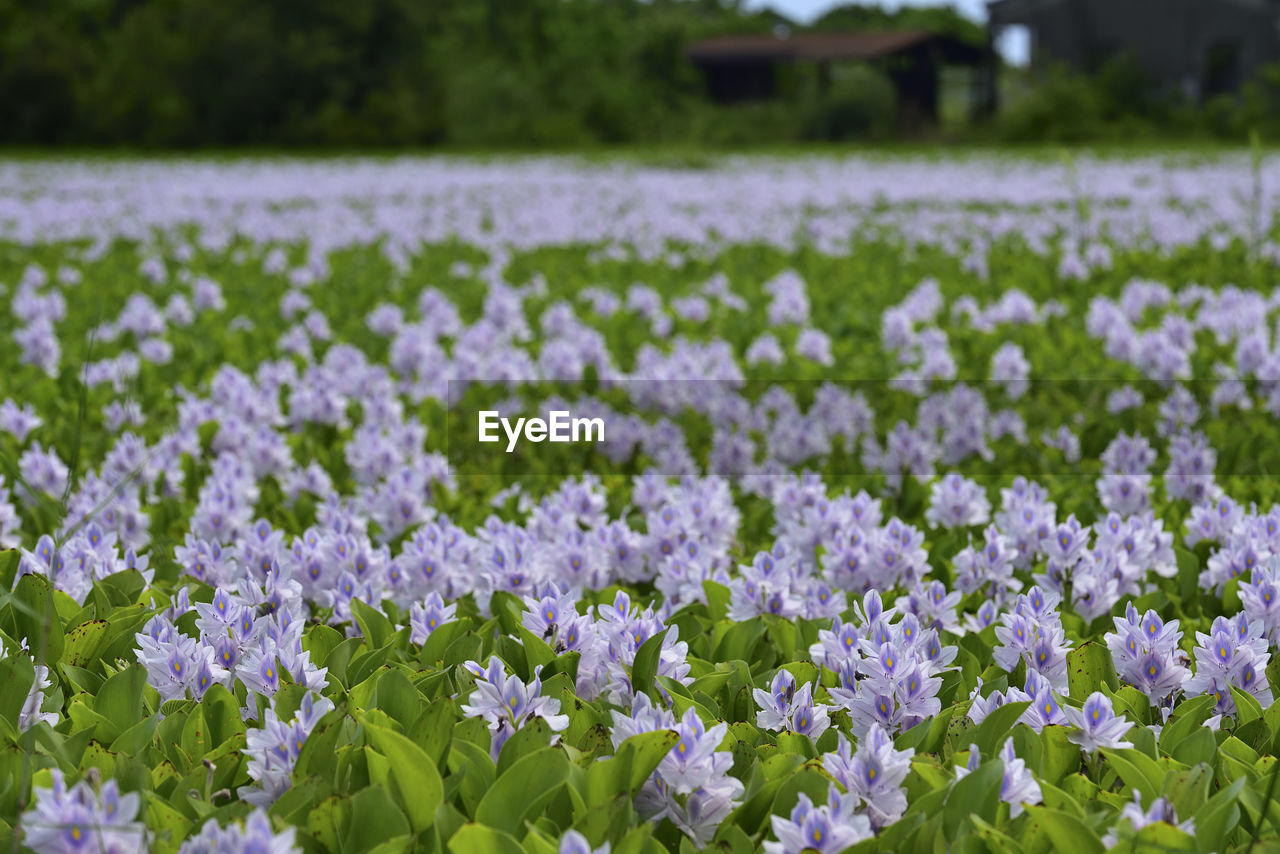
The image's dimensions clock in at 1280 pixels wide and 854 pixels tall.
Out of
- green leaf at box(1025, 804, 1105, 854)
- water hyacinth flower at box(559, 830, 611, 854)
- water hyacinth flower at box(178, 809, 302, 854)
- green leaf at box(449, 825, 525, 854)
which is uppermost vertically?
water hyacinth flower at box(178, 809, 302, 854)

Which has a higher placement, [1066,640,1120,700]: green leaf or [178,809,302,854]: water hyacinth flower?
[178,809,302,854]: water hyacinth flower

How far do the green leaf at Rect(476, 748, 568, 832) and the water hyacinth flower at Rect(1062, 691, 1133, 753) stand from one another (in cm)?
93

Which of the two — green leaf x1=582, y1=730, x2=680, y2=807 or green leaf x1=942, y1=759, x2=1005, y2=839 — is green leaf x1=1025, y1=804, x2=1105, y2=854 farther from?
green leaf x1=582, y1=730, x2=680, y2=807

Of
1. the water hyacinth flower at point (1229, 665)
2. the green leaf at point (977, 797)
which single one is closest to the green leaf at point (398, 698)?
the green leaf at point (977, 797)

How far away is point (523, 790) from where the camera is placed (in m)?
2.10

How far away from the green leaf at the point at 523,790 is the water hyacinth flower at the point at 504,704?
199 mm

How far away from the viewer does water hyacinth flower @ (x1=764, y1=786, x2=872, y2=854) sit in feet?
6.27

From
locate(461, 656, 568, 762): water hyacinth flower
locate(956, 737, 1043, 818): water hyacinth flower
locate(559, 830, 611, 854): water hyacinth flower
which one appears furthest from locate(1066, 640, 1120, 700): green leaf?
locate(559, 830, 611, 854): water hyacinth flower

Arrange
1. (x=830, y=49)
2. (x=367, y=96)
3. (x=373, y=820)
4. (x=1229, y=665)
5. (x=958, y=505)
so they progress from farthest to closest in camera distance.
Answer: (x=830, y=49) → (x=367, y=96) → (x=958, y=505) → (x=1229, y=665) → (x=373, y=820)

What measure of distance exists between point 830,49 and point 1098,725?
50956 millimetres

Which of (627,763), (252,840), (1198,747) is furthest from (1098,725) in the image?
(252,840)

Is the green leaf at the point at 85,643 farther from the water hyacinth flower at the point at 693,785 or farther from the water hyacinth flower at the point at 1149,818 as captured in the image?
the water hyacinth flower at the point at 1149,818

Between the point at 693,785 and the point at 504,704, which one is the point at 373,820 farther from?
the point at 693,785

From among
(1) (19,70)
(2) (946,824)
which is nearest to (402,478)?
(2) (946,824)
